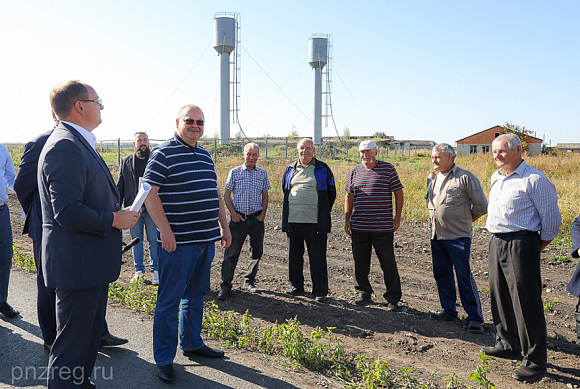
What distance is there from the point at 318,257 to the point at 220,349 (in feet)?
7.22

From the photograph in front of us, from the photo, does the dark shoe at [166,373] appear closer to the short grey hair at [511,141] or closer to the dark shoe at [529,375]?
the dark shoe at [529,375]

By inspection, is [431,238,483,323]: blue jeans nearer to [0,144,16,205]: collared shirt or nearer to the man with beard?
the man with beard

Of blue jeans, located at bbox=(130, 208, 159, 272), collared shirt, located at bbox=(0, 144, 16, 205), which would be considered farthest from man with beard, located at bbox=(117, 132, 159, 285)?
collared shirt, located at bbox=(0, 144, 16, 205)

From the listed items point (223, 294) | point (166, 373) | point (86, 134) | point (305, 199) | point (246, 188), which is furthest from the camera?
point (246, 188)

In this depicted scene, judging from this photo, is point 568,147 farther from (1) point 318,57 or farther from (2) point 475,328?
(2) point 475,328

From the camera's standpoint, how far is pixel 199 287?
12.5 feet

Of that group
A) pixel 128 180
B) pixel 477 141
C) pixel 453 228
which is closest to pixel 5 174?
pixel 128 180

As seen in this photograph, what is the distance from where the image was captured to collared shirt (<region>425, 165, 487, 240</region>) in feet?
16.0

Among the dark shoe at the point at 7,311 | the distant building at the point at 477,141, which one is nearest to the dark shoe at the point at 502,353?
the dark shoe at the point at 7,311

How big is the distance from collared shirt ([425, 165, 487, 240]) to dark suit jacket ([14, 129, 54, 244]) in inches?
165

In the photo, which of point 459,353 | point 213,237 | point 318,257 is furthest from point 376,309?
point 213,237

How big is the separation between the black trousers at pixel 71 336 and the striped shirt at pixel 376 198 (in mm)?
3642

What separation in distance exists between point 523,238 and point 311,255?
9.14 feet

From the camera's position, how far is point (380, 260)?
5594 millimetres
